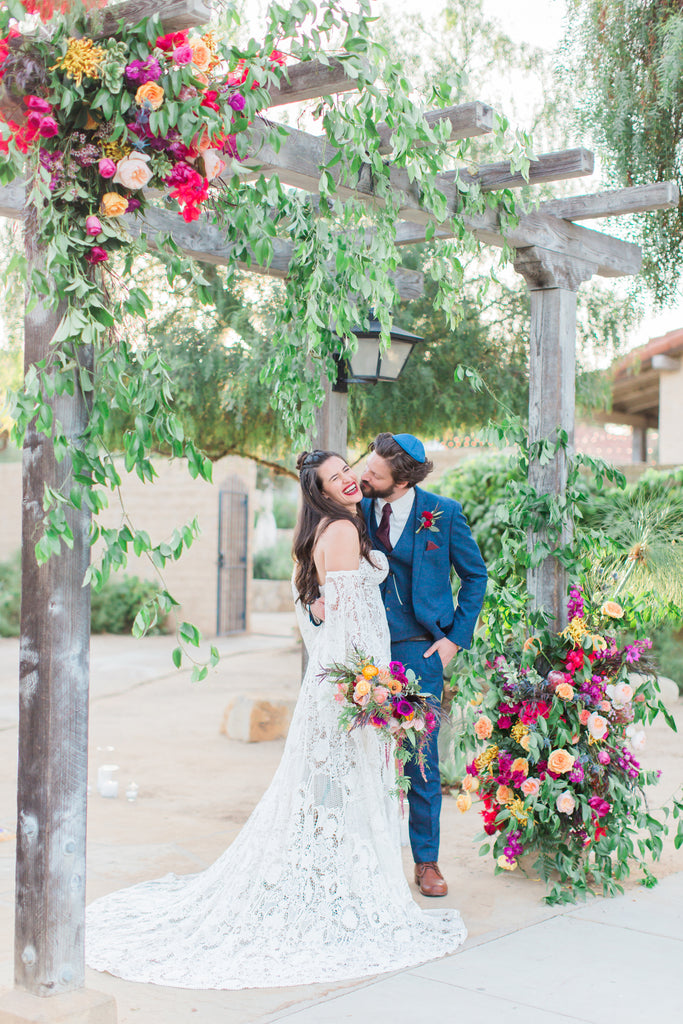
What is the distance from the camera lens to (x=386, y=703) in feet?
12.1

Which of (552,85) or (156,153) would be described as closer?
(156,153)

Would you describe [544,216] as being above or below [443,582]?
above

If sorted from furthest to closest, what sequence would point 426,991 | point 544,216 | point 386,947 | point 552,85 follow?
point 552,85 → point 544,216 → point 386,947 → point 426,991

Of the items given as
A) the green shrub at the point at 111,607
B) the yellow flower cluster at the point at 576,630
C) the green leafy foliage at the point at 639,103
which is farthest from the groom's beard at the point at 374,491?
the green shrub at the point at 111,607

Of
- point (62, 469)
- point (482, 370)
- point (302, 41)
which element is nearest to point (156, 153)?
point (302, 41)

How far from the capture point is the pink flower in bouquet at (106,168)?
2.57 meters

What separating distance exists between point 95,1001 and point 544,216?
11.2ft

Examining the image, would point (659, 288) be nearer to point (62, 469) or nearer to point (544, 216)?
point (544, 216)

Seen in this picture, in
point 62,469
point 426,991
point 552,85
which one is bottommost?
point 426,991

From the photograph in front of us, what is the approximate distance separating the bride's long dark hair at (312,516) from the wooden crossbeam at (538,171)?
1.21 meters

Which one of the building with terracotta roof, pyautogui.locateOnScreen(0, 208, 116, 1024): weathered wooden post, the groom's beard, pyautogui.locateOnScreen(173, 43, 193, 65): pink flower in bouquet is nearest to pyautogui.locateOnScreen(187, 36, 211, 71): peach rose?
pyautogui.locateOnScreen(173, 43, 193, 65): pink flower in bouquet

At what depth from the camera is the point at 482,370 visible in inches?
340

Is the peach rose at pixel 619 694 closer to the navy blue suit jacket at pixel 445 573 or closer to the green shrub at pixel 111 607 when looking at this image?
the navy blue suit jacket at pixel 445 573

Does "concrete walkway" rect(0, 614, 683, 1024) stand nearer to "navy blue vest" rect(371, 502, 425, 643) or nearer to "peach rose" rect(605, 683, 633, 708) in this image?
"peach rose" rect(605, 683, 633, 708)
